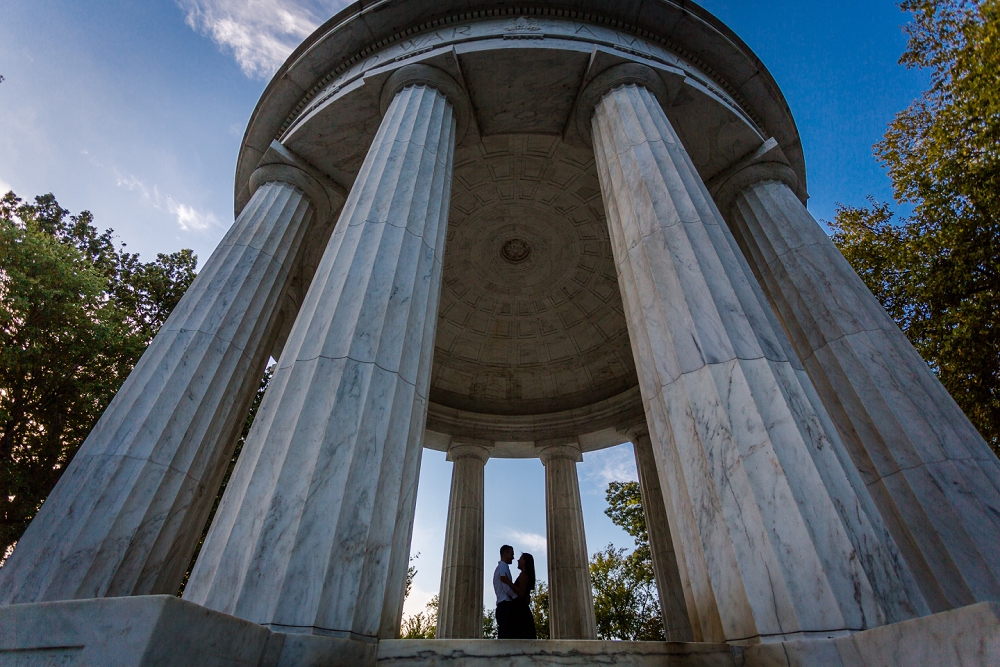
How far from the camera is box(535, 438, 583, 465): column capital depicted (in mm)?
30938

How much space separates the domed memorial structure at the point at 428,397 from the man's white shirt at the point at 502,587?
5465mm

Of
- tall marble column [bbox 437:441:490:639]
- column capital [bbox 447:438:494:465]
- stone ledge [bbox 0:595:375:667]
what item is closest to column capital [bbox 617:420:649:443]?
column capital [bbox 447:438:494:465]

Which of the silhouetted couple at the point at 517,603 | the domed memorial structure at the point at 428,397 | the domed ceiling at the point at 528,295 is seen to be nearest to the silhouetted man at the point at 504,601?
the silhouetted couple at the point at 517,603

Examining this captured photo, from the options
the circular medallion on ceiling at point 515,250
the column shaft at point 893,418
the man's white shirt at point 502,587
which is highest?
the circular medallion on ceiling at point 515,250

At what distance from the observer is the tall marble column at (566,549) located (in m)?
24.9

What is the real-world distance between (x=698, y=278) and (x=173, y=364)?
13690 millimetres

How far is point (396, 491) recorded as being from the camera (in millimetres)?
7895

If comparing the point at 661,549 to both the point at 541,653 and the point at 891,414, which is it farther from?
the point at 541,653

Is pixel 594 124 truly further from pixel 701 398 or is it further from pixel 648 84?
pixel 701 398

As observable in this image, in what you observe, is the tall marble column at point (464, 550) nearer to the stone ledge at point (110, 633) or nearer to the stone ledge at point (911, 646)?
the stone ledge at point (911, 646)

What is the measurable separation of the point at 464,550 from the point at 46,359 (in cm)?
2336

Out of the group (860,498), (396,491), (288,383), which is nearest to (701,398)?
(860,498)

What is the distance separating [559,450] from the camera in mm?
31141

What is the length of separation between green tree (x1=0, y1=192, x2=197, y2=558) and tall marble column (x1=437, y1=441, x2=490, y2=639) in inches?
744
